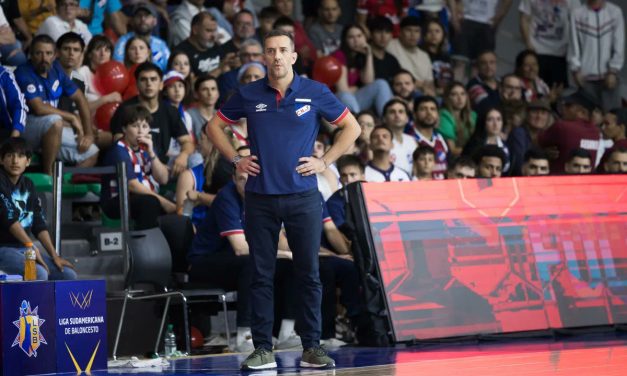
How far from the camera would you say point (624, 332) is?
32.0 feet

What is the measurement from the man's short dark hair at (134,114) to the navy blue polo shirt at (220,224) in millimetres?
1313

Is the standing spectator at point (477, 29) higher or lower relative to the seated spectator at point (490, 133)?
higher

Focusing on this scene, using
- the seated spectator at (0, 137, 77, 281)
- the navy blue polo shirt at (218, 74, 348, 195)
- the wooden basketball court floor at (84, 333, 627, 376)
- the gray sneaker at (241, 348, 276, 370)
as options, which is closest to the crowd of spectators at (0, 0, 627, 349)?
the seated spectator at (0, 137, 77, 281)

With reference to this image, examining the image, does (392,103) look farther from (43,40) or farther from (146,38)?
(43,40)

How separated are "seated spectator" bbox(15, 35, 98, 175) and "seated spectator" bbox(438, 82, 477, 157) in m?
4.40

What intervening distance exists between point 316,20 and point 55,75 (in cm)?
473

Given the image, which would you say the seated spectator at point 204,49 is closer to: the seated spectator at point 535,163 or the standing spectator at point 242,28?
the standing spectator at point 242,28

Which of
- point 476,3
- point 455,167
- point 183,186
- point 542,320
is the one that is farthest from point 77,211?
point 476,3

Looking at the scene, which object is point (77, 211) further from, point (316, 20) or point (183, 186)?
point (316, 20)

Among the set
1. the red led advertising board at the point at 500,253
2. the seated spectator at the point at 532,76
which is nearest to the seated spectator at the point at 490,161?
the red led advertising board at the point at 500,253

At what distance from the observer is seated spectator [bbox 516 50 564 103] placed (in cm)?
1558

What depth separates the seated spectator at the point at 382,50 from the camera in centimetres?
1445

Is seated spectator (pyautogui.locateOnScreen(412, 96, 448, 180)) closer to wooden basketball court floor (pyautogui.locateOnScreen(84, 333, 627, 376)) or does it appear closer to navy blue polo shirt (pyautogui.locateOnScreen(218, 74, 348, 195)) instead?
wooden basketball court floor (pyautogui.locateOnScreen(84, 333, 627, 376))

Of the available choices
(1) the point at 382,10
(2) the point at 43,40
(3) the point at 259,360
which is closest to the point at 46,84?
(2) the point at 43,40
